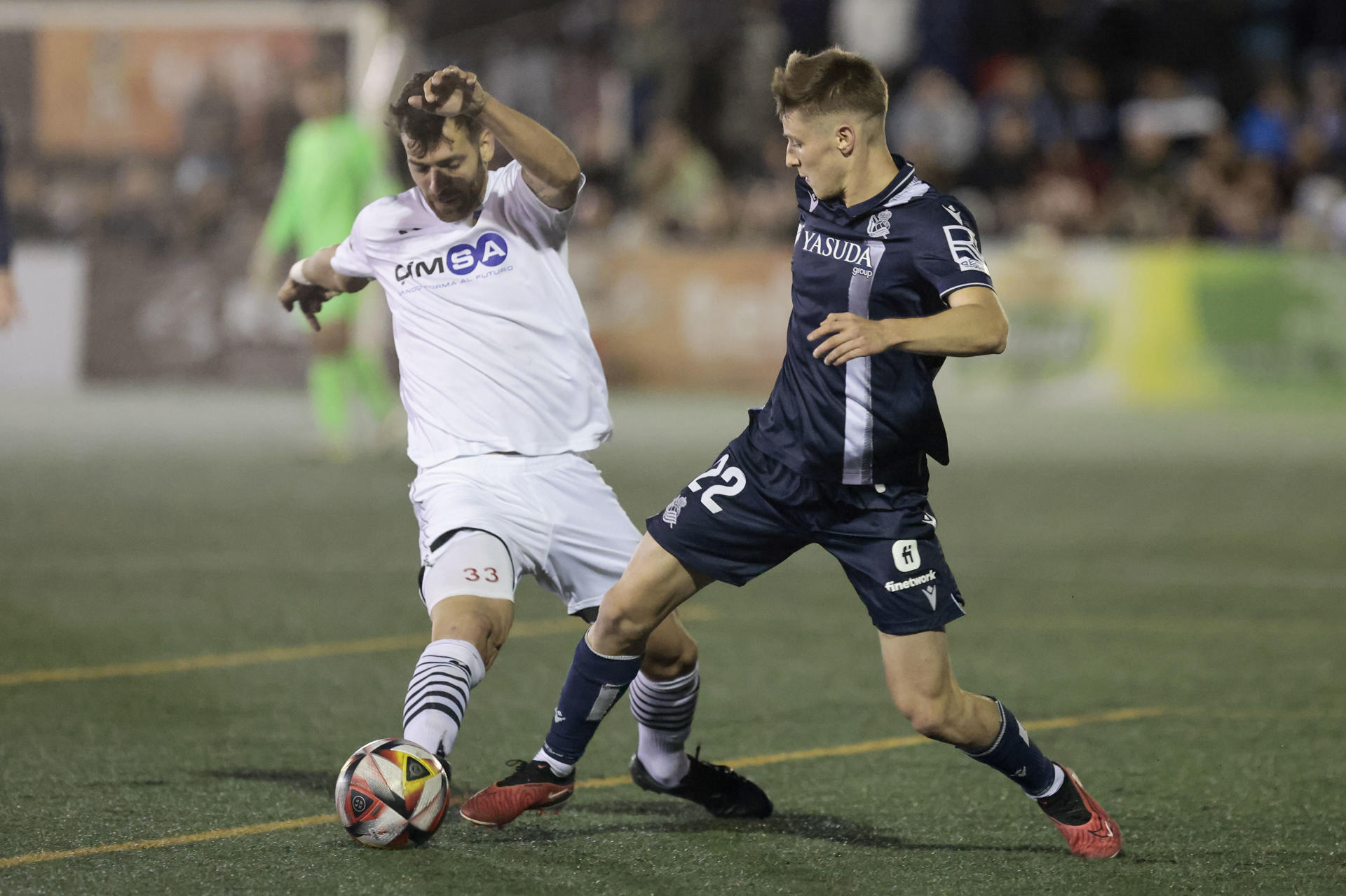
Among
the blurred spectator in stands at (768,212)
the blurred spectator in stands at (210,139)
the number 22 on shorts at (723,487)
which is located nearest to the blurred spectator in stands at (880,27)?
the blurred spectator in stands at (768,212)

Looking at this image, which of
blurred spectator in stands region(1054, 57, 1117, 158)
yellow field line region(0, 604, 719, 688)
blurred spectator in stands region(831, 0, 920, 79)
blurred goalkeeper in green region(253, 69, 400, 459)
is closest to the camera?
yellow field line region(0, 604, 719, 688)

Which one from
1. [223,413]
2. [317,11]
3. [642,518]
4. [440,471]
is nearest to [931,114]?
[317,11]

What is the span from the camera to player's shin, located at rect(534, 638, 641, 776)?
4512 mm

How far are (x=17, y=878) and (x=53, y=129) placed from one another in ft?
52.3

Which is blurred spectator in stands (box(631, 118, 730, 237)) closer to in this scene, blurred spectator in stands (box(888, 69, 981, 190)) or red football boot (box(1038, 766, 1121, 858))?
blurred spectator in stands (box(888, 69, 981, 190))

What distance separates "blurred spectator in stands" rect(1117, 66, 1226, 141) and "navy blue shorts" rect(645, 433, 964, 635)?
16.4 metres

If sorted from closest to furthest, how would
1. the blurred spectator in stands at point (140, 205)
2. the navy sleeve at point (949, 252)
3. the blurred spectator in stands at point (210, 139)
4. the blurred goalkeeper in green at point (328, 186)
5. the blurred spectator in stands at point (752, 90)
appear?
the navy sleeve at point (949, 252)
the blurred goalkeeper in green at point (328, 186)
the blurred spectator in stands at point (140, 205)
the blurred spectator in stands at point (210, 139)
the blurred spectator in stands at point (752, 90)

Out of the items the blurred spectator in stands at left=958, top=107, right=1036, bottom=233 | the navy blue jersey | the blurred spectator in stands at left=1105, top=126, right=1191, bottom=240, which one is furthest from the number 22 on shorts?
the blurred spectator in stands at left=1105, top=126, right=1191, bottom=240

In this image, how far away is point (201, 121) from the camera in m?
18.4

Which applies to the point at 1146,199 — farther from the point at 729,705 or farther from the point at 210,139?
the point at 729,705

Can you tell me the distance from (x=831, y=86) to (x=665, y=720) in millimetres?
1684

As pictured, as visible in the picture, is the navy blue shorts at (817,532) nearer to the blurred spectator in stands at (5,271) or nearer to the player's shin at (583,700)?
the player's shin at (583,700)

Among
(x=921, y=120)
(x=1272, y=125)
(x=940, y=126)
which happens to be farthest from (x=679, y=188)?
(x=1272, y=125)

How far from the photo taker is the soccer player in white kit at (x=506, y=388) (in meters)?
4.62
